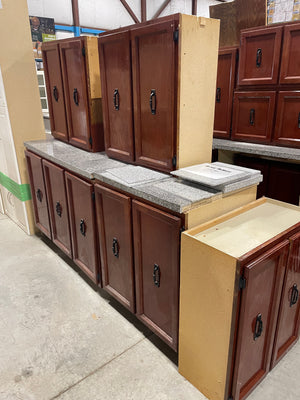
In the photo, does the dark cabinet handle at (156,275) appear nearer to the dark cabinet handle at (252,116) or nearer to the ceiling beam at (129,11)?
the dark cabinet handle at (252,116)

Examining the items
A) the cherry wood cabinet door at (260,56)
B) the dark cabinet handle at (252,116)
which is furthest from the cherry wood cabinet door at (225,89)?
the dark cabinet handle at (252,116)

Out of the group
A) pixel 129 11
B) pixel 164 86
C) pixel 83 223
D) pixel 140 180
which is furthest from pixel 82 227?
pixel 129 11

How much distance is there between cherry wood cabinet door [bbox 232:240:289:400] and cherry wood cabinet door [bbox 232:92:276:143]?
1.59 meters

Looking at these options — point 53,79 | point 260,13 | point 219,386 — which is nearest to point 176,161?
point 219,386

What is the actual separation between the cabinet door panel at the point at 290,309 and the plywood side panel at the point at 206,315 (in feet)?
1.28

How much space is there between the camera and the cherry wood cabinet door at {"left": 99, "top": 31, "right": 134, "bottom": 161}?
1.83 meters

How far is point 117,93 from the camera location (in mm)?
1967

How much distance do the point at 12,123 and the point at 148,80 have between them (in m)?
1.75

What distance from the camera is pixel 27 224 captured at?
3250mm

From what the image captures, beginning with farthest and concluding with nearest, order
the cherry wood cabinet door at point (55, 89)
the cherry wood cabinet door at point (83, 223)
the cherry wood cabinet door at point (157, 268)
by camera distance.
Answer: the cherry wood cabinet door at point (55, 89)
the cherry wood cabinet door at point (83, 223)
the cherry wood cabinet door at point (157, 268)

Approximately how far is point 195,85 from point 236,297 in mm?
1081

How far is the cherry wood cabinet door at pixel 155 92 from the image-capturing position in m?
1.56

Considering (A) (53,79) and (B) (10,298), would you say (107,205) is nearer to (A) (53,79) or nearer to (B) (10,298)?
(B) (10,298)

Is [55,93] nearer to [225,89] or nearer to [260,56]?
[225,89]
